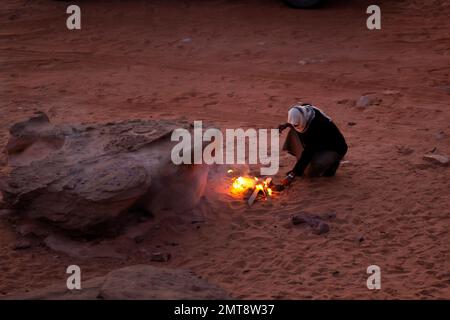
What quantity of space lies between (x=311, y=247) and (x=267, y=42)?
19.3ft

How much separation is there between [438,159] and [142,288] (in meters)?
4.24

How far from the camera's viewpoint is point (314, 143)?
7.19 metres

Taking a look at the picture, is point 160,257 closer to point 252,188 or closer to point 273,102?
point 252,188

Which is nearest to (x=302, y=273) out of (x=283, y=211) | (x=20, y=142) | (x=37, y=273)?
(x=283, y=211)

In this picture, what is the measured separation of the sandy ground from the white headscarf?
66 centimetres

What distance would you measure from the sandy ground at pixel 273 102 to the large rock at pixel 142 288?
987 millimetres

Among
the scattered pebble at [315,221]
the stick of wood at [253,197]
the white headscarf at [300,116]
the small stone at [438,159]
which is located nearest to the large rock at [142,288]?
the scattered pebble at [315,221]

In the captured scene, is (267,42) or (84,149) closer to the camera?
(84,149)

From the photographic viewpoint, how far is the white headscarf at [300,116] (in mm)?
6914

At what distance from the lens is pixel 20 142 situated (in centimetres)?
723

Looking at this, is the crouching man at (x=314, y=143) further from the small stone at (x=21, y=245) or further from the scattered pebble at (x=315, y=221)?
the small stone at (x=21, y=245)

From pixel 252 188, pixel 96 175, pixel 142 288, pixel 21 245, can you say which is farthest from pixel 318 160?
pixel 142 288

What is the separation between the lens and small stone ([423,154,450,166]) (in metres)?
7.47

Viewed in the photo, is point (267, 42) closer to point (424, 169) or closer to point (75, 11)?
point (75, 11)
